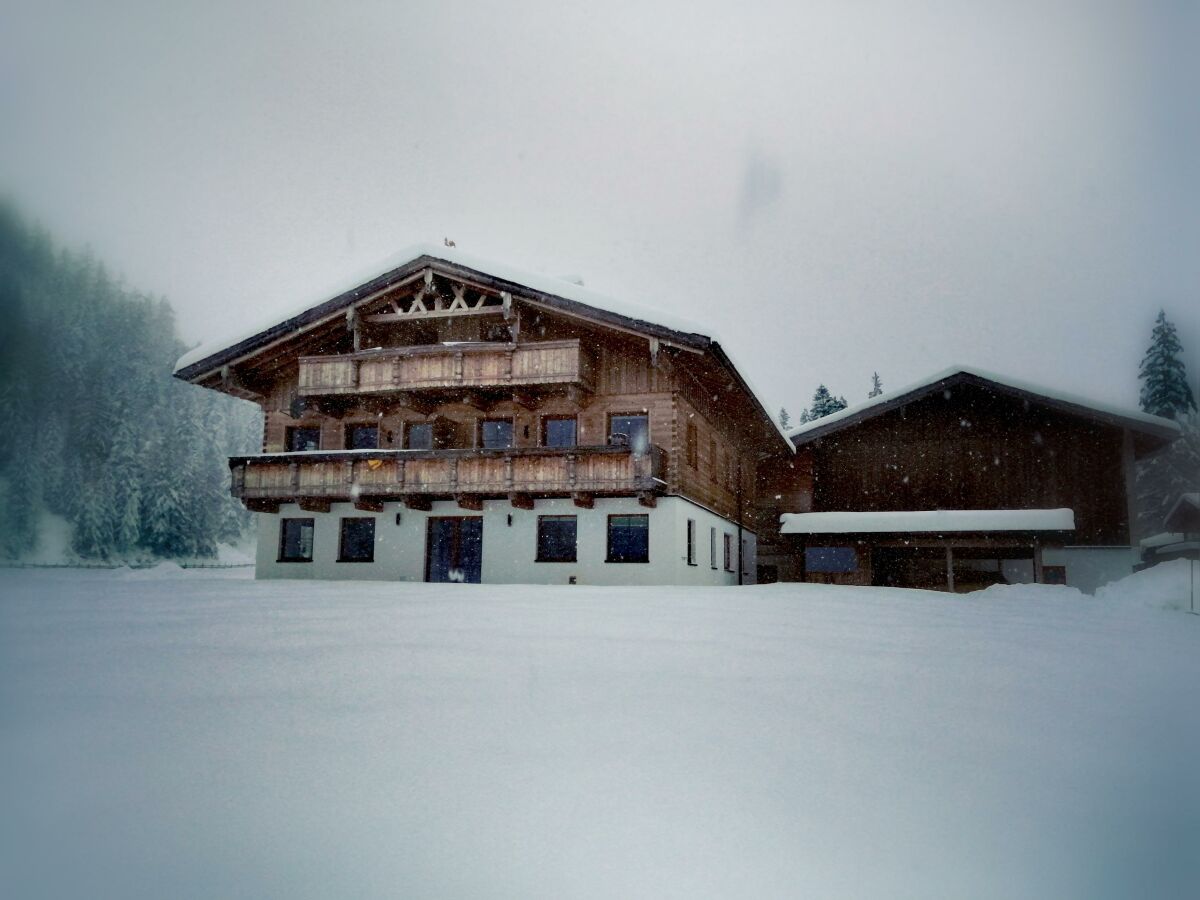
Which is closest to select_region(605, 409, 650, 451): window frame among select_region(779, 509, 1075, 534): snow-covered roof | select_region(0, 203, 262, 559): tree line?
select_region(779, 509, 1075, 534): snow-covered roof

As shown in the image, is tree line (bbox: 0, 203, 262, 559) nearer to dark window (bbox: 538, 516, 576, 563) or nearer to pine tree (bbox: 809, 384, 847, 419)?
dark window (bbox: 538, 516, 576, 563)

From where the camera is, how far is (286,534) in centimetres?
2088

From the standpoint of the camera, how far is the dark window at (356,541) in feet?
65.9

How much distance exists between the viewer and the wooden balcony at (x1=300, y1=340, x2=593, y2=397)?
1827 cm

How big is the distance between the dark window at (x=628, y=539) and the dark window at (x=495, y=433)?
11.9 ft

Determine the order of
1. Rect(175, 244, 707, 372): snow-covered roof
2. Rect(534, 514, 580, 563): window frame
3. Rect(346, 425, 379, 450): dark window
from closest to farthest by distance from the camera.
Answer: Rect(175, 244, 707, 372): snow-covered roof < Rect(534, 514, 580, 563): window frame < Rect(346, 425, 379, 450): dark window

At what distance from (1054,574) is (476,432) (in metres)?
16.9

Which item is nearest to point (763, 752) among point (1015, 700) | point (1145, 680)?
point (1015, 700)

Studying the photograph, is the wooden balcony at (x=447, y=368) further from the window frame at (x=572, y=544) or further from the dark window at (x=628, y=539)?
the dark window at (x=628, y=539)

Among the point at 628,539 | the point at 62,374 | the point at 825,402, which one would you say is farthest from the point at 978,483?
the point at 62,374

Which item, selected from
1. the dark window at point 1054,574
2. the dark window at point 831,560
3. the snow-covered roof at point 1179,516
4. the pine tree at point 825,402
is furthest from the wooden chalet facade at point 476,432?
the pine tree at point 825,402

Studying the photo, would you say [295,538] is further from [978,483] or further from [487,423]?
[978,483]

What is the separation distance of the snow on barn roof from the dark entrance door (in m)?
5.92

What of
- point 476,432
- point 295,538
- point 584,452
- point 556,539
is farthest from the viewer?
point 295,538
